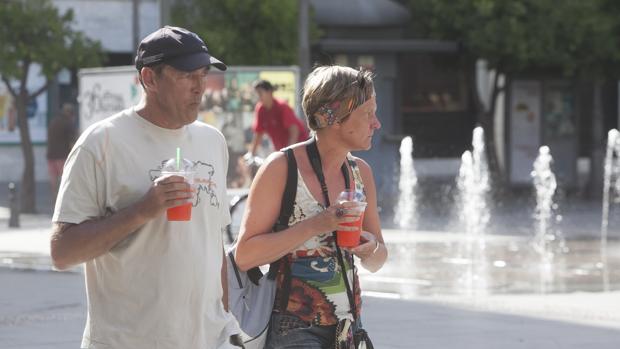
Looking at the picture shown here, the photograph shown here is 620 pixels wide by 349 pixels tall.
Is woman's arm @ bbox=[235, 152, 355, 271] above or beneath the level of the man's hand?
beneath

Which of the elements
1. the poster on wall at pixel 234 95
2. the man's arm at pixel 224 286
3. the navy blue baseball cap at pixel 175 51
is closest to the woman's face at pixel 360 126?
the man's arm at pixel 224 286

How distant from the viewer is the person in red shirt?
50.1 ft

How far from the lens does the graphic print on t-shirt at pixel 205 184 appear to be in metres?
4.07

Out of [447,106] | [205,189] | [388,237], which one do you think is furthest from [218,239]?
[447,106]

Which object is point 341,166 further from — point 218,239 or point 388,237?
point 388,237

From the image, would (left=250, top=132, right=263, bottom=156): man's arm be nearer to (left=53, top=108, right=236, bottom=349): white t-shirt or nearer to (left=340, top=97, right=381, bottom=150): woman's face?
(left=340, top=97, right=381, bottom=150): woman's face

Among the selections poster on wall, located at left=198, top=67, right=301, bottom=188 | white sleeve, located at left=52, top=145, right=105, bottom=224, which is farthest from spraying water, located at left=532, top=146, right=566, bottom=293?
white sleeve, located at left=52, top=145, right=105, bottom=224

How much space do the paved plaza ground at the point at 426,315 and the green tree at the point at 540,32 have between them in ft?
31.1

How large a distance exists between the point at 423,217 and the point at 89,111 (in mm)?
5227

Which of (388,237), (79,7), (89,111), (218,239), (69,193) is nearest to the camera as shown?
(69,193)

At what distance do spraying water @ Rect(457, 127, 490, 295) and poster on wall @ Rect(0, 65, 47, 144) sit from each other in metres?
9.07

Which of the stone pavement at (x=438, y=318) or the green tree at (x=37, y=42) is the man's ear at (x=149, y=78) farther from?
the green tree at (x=37, y=42)

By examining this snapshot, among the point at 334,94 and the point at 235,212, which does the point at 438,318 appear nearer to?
the point at 235,212

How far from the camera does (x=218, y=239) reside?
4.20 meters
